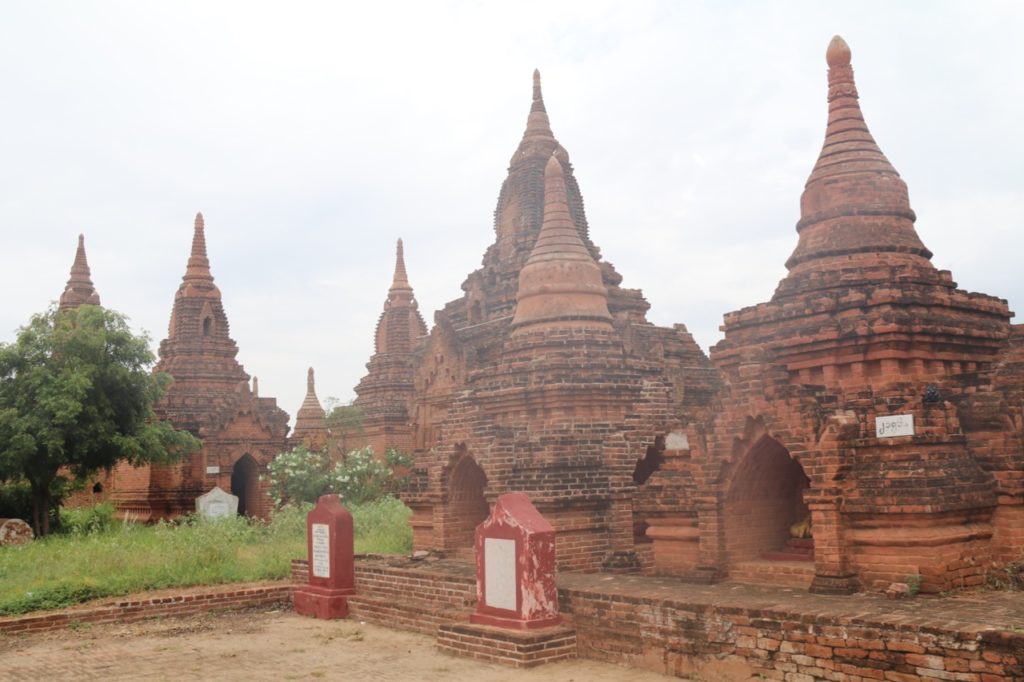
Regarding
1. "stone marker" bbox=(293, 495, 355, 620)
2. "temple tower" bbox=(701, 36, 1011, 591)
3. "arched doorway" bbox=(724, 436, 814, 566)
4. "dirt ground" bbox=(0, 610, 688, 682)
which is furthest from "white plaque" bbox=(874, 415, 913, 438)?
"stone marker" bbox=(293, 495, 355, 620)

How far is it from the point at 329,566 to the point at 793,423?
7.21m

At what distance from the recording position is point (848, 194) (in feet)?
39.0

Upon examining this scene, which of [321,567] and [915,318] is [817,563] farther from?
[321,567]

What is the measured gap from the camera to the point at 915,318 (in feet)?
33.3

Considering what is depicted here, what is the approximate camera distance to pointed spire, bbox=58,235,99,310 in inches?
1258

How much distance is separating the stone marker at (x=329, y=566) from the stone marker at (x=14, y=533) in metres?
8.76

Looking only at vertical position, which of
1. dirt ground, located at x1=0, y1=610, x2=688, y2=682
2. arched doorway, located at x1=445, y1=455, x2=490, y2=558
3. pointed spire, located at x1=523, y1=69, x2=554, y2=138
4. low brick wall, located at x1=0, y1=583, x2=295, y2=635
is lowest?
dirt ground, located at x1=0, y1=610, x2=688, y2=682

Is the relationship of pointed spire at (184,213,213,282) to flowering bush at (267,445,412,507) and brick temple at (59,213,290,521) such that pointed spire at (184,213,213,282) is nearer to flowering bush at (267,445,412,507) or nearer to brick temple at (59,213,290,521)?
brick temple at (59,213,290,521)

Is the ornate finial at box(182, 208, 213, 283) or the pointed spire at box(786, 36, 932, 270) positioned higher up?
the ornate finial at box(182, 208, 213, 283)

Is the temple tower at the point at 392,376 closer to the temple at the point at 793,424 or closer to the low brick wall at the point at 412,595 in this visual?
the temple at the point at 793,424

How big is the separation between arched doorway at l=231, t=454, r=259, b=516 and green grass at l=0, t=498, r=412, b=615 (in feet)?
24.8

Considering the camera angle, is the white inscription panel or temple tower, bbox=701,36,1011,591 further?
the white inscription panel

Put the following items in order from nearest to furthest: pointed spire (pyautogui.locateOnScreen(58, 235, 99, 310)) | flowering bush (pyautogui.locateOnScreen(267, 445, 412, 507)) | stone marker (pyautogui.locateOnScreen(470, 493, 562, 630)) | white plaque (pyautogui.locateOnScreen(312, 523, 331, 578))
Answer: stone marker (pyautogui.locateOnScreen(470, 493, 562, 630)) < white plaque (pyautogui.locateOnScreen(312, 523, 331, 578)) < flowering bush (pyautogui.locateOnScreen(267, 445, 412, 507)) < pointed spire (pyautogui.locateOnScreen(58, 235, 99, 310))

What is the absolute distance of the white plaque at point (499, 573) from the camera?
994cm
